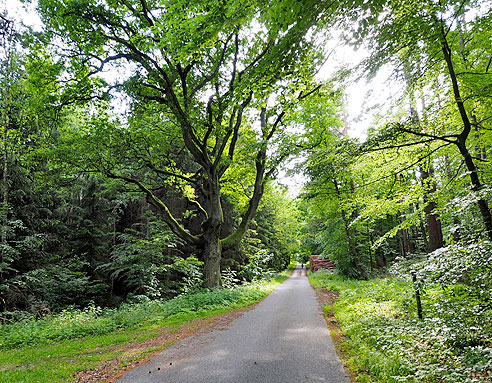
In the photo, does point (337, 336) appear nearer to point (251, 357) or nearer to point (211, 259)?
point (251, 357)

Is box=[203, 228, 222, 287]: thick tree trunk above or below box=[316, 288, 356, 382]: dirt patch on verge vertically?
above

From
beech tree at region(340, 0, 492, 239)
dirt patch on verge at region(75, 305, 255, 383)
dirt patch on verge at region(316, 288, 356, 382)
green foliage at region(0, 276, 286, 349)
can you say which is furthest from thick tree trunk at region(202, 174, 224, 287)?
beech tree at region(340, 0, 492, 239)

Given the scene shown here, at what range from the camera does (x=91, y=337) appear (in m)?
7.27

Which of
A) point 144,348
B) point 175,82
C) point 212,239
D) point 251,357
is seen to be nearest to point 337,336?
point 251,357

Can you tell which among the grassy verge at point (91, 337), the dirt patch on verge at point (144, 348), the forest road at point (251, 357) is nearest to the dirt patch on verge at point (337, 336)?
the forest road at point (251, 357)

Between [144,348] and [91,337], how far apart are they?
263 cm

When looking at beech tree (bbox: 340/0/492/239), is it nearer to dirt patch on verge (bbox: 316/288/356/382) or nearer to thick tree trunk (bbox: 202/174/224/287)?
dirt patch on verge (bbox: 316/288/356/382)

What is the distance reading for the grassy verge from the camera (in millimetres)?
Result: 4969

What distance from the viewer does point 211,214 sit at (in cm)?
1212

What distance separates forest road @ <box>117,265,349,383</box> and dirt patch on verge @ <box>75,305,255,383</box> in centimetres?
23

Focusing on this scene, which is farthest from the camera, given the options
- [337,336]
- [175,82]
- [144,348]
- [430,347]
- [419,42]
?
[175,82]

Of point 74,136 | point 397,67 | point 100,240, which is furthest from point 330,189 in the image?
point 100,240

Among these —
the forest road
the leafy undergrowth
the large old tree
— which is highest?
the large old tree

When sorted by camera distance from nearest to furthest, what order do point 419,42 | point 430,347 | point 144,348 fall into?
1. point 430,347
2. point 419,42
3. point 144,348
